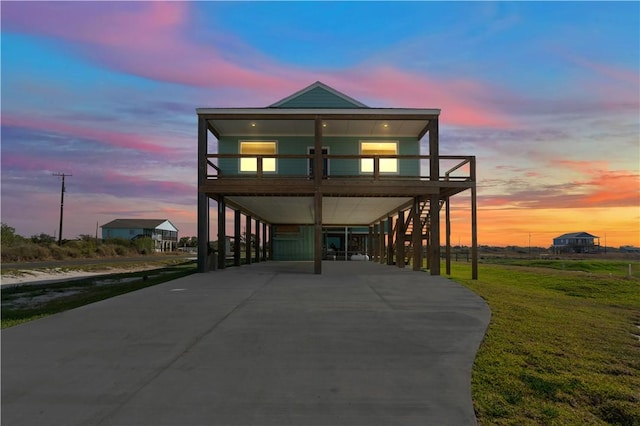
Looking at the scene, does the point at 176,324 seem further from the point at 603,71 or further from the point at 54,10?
the point at 603,71

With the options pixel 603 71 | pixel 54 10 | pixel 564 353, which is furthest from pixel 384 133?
pixel 564 353

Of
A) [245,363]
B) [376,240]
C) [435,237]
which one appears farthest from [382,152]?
[245,363]

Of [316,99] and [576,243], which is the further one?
[576,243]

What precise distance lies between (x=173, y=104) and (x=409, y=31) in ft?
40.0

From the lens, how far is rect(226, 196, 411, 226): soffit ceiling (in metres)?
17.0

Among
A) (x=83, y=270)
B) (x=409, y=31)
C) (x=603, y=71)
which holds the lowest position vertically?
(x=83, y=270)

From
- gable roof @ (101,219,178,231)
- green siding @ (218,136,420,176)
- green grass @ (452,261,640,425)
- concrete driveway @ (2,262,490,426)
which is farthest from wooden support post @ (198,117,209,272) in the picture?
gable roof @ (101,219,178,231)

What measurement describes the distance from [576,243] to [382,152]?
367ft

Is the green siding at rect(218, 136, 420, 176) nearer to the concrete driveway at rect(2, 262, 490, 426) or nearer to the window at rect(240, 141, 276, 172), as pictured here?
the window at rect(240, 141, 276, 172)

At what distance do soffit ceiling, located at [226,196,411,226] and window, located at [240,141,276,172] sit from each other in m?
1.86

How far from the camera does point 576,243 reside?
10994cm

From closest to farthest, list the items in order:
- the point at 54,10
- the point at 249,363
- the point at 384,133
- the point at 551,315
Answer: the point at 249,363 < the point at 551,315 < the point at 54,10 < the point at 384,133

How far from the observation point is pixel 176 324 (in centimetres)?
660

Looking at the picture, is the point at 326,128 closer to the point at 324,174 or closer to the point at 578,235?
the point at 324,174
